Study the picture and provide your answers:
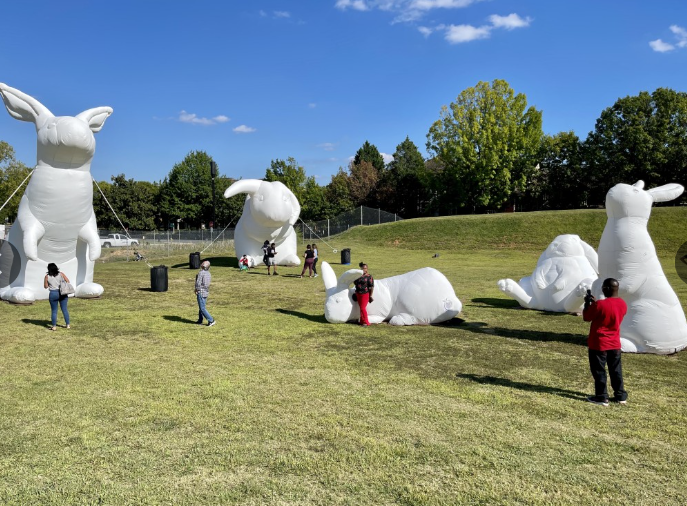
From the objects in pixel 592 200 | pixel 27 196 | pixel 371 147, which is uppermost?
pixel 371 147

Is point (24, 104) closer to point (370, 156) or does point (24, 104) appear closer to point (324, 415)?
point (324, 415)

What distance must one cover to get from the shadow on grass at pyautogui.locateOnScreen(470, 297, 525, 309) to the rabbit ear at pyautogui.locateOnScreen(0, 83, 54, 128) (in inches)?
437

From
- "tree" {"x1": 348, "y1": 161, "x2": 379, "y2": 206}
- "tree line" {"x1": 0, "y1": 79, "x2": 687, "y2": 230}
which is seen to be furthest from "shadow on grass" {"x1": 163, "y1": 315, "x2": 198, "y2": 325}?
"tree" {"x1": 348, "y1": 161, "x2": 379, "y2": 206}

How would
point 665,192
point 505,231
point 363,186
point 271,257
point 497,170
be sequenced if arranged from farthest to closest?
point 363,186 < point 497,170 < point 505,231 < point 271,257 < point 665,192

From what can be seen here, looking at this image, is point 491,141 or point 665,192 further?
point 491,141

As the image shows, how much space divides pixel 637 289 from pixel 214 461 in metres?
6.66

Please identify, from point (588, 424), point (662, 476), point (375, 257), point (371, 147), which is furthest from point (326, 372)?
point (371, 147)

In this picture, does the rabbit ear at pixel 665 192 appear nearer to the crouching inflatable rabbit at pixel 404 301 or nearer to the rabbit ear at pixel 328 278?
the crouching inflatable rabbit at pixel 404 301

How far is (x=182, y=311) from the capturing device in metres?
11.1

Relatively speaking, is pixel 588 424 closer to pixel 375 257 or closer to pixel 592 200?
pixel 375 257

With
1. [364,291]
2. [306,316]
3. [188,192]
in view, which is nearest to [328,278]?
[364,291]

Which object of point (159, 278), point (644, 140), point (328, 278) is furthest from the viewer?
point (644, 140)

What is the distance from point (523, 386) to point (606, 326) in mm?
1262

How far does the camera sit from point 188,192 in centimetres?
5241
